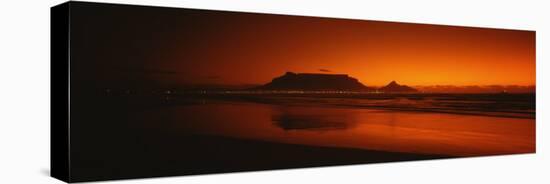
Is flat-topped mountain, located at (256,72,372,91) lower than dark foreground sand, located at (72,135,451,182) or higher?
higher

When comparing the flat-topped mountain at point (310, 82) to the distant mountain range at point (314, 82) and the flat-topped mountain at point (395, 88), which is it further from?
the flat-topped mountain at point (395, 88)

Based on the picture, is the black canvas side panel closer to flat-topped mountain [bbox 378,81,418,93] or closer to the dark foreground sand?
the dark foreground sand

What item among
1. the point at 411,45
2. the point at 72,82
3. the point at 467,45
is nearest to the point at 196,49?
the point at 72,82

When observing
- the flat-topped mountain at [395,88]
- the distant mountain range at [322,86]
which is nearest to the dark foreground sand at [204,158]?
the distant mountain range at [322,86]

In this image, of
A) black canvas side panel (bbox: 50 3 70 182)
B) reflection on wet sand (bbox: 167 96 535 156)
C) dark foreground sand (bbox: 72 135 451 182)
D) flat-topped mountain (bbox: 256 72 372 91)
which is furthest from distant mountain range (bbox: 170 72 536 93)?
black canvas side panel (bbox: 50 3 70 182)

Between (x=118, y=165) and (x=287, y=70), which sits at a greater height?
(x=287, y=70)

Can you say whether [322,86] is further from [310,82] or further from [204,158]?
[204,158]

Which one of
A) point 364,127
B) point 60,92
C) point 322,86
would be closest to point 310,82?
point 322,86

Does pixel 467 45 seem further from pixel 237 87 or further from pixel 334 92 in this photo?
pixel 237 87
